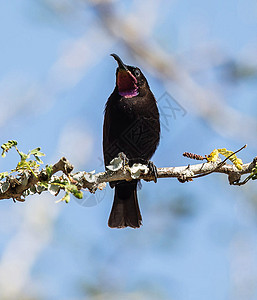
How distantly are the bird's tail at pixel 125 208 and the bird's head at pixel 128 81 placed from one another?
835 mm

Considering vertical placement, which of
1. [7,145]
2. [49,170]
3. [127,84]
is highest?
[127,84]

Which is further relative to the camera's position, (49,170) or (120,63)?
(120,63)

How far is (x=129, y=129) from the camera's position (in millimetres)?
4309

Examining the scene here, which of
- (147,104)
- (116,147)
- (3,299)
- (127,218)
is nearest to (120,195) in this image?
(127,218)

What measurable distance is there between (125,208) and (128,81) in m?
1.18

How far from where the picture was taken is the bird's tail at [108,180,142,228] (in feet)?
15.0

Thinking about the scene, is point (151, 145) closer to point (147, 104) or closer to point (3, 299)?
point (147, 104)

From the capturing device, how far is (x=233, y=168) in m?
2.60

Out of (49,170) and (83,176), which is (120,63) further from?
(49,170)

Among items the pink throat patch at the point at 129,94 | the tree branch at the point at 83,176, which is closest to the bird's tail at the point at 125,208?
the pink throat patch at the point at 129,94

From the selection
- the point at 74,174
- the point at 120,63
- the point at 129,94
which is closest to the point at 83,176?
the point at 74,174

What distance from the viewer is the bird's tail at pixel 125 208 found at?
15.0 ft

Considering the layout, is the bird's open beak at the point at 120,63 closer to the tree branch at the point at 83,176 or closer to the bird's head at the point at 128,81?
the bird's head at the point at 128,81

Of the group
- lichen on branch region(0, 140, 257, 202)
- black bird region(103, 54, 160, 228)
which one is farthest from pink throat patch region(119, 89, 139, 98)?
lichen on branch region(0, 140, 257, 202)
